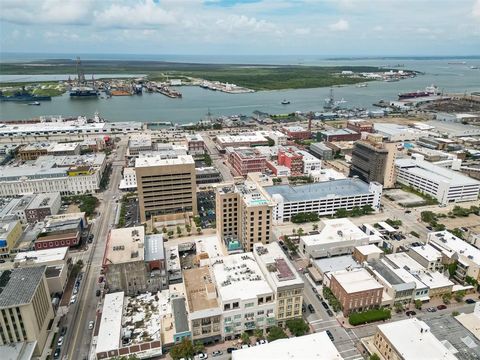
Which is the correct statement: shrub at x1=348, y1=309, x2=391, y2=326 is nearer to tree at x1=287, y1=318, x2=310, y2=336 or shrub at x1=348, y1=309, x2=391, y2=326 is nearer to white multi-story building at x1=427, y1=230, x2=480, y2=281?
tree at x1=287, y1=318, x2=310, y2=336

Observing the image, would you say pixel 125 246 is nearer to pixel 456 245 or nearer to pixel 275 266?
pixel 275 266

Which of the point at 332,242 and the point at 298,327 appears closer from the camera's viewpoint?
the point at 298,327

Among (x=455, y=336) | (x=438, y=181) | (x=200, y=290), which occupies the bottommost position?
(x=455, y=336)

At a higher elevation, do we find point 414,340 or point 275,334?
point 414,340

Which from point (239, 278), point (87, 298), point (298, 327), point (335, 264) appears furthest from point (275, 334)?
point (87, 298)

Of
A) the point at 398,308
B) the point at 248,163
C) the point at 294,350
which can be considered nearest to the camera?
the point at 294,350

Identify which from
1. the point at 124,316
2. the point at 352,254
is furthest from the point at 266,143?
the point at 124,316
